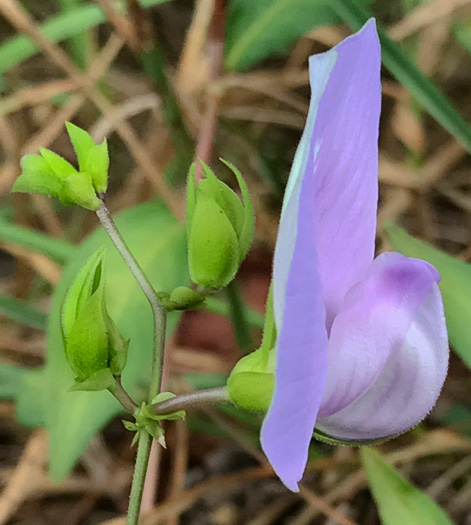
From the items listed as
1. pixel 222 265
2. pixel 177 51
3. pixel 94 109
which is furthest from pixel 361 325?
pixel 177 51

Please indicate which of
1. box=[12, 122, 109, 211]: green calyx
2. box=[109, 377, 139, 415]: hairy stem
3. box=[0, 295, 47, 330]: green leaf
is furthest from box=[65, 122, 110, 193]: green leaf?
box=[0, 295, 47, 330]: green leaf

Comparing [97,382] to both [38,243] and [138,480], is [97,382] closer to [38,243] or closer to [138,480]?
[138,480]

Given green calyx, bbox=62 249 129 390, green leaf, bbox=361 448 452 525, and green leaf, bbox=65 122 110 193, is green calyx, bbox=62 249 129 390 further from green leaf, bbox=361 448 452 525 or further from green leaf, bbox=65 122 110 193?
green leaf, bbox=361 448 452 525

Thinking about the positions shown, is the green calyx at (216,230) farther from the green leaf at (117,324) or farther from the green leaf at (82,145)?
the green leaf at (117,324)

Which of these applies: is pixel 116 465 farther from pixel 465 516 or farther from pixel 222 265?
pixel 222 265

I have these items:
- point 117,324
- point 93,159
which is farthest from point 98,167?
point 117,324

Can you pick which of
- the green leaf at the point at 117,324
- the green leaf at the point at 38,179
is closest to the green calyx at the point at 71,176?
the green leaf at the point at 38,179

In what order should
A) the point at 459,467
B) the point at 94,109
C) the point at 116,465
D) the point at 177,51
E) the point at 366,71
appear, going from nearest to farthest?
the point at 366,71
the point at 459,467
the point at 116,465
the point at 94,109
the point at 177,51
